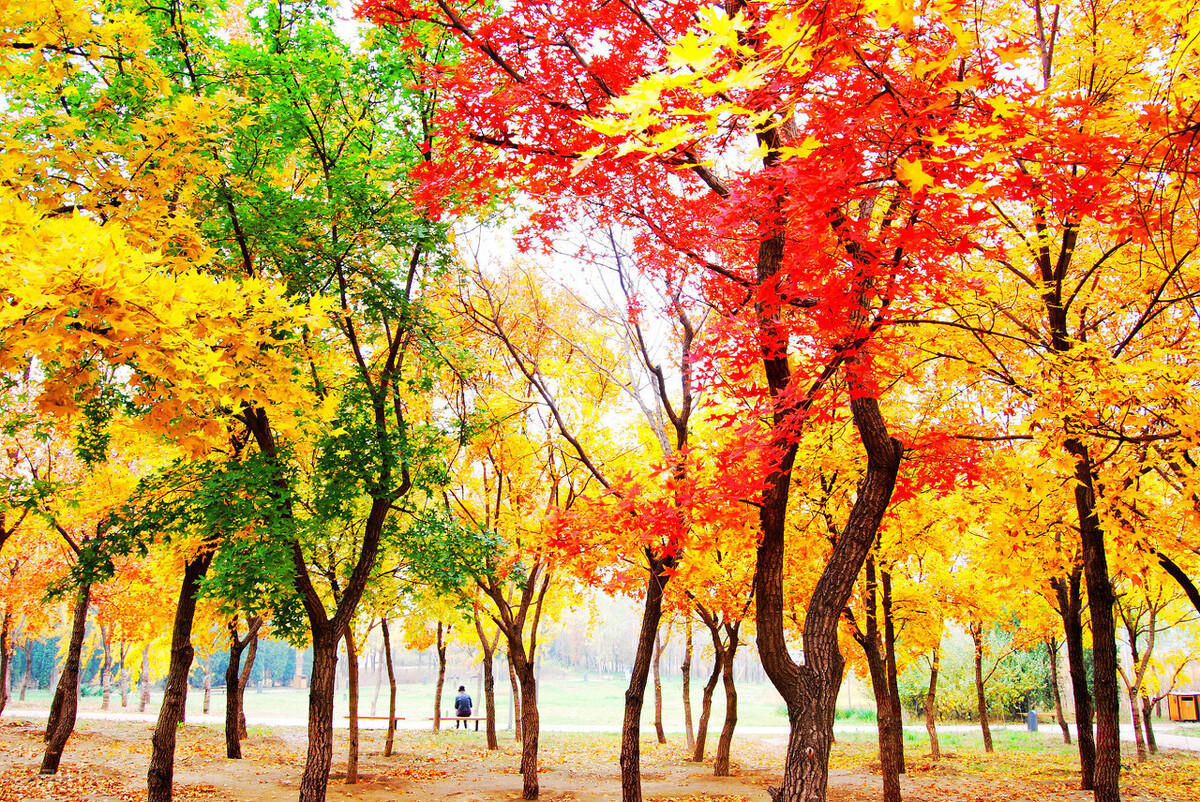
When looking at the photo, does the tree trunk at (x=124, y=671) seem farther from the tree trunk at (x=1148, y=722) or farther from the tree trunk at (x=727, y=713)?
the tree trunk at (x=1148, y=722)

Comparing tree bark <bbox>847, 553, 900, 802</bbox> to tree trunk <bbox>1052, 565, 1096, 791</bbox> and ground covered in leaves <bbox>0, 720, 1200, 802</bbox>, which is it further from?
tree trunk <bbox>1052, 565, 1096, 791</bbox>

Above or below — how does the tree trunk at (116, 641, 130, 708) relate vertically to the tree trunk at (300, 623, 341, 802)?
below

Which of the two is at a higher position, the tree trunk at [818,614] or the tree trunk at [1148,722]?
the tree trunk at [818,614]

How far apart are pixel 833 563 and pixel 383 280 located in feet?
19.0

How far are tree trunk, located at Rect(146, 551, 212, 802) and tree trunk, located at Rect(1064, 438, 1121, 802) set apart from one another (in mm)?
9924

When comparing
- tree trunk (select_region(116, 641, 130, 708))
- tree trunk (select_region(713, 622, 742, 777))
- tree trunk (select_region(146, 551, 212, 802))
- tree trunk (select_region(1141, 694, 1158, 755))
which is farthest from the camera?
tree trunk (select_region(116, 641, 130, 708))

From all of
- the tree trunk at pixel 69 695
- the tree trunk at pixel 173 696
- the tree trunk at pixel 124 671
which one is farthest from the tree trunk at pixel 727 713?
the tree trunk at pixel 124 671

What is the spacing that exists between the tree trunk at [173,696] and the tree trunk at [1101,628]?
32.6 ft

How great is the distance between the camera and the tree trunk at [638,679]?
28.2 feet

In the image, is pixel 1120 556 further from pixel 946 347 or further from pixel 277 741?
pixel 277 741

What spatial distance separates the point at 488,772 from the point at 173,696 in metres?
7.59

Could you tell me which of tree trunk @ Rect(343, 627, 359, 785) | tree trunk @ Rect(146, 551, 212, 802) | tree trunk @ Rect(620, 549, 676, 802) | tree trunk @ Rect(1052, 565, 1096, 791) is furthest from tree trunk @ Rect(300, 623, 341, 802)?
tree trunk @ Rect(1052, 565, 1096, 791)

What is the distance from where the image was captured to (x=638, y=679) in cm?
916

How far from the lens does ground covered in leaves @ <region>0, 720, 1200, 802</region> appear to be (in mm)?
11195
